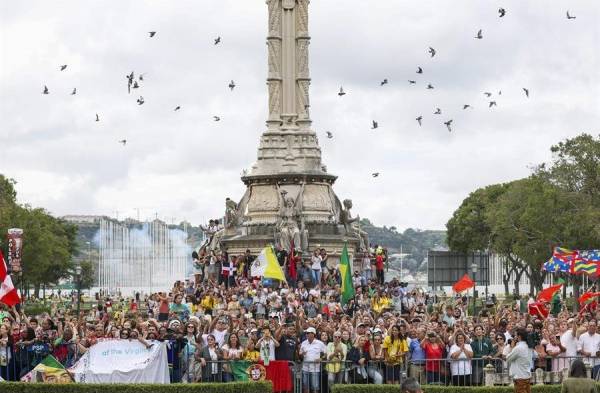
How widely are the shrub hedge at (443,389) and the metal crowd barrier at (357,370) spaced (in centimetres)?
93

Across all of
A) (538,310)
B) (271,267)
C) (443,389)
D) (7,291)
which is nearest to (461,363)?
(443,389)

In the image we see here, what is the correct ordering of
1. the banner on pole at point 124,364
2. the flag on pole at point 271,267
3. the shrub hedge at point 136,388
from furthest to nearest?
the flag on pole at point 271,267
the banner on pole at point 124,364
the shrub hedge at point 136,388

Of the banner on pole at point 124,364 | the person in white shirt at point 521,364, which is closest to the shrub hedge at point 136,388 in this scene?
the banner on pole at point 124,364

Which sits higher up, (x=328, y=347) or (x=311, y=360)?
(x=328, y=347)

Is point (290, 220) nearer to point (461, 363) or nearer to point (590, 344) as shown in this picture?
point (590, 344)

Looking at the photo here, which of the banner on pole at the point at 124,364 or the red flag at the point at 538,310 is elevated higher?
the red flag at the point at 538,310

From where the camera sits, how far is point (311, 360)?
37469 millimetres

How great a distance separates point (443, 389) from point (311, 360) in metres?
2.92

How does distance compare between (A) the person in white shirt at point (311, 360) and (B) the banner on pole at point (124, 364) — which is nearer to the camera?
(B) the banner on pole at point (124, 364)

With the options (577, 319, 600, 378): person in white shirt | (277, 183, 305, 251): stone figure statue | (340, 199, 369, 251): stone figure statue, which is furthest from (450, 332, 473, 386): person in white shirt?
(340, 199, 369, 251): stone figure statue

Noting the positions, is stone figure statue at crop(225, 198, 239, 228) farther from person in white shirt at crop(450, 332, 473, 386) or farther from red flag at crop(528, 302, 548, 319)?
person in white shirt at crop(450, 332, 473, 386)

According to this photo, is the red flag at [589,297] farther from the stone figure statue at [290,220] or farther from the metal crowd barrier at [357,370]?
the stone figure statue at [290,220]

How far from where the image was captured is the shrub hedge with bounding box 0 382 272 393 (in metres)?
35.7

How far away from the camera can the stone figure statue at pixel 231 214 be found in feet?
261
